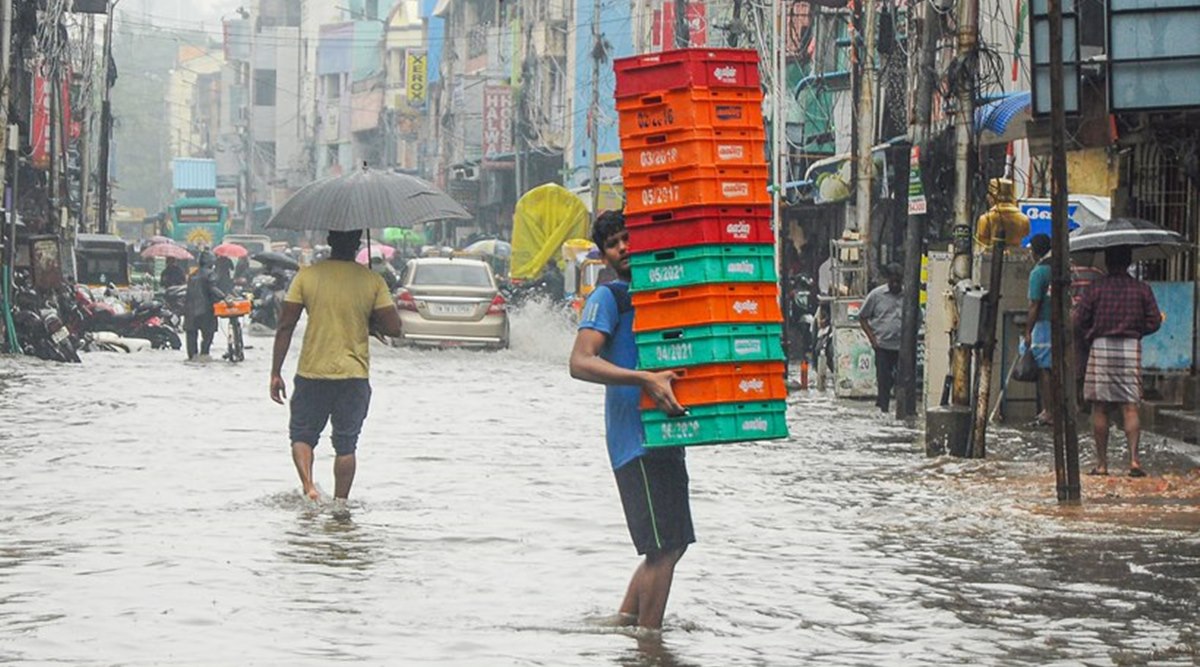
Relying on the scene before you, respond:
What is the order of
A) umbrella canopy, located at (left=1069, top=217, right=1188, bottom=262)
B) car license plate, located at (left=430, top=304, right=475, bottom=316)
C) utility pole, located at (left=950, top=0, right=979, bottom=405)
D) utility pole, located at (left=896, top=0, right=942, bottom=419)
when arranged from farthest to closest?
1. car license plate, located at (left=430, top=304, right=475, bottom=316)
2. utility pole, located at (left=896, top=0, right=942, bottom=419)
3. utility pole, located at (left=950, top=0, right=979, bottom=405)
4. umbrella canopy, located at (left=1069, top=217, right=1188, bottom=262)

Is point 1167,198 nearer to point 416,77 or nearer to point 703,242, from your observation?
point 703,242

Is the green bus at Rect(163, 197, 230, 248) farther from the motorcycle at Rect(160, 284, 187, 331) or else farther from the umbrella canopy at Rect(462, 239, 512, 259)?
the motorcycle at Rect(160, 284, 187, 331)

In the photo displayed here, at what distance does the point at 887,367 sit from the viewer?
23984mm

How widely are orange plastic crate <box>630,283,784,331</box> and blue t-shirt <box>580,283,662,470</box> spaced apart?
4.1 inches

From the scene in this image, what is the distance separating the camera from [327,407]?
13.1 meters

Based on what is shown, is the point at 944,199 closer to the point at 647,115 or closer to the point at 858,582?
the point at 858,582

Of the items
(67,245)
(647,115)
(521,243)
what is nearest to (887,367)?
(647,115)

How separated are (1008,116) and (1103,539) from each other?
37.2ft

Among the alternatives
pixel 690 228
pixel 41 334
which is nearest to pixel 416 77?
pixel 41 334

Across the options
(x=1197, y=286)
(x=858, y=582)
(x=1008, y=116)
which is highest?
(x=1008, y=116)

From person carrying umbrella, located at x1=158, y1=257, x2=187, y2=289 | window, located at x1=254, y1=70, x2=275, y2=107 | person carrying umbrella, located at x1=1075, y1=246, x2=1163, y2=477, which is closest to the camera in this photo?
person carrying umbrella, located at x1=1075, y1=246, x2=1163, y2=477

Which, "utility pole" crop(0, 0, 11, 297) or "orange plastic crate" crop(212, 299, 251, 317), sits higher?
"utility pole" crop(0, 0, 11, 297)

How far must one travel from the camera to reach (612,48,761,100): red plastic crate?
8664 millimetres

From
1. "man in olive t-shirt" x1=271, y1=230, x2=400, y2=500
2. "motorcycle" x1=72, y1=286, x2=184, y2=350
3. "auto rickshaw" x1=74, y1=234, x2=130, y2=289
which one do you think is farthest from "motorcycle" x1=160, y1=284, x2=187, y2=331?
"man in olive t-shirt" x1=271, y1=230, x2=400, y2=500
